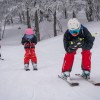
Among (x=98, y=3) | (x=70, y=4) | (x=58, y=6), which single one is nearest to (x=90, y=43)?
(x=58, y=6)

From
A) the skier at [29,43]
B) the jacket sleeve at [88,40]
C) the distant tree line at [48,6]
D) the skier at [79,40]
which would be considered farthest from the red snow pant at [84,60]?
the distant tree line at [48,6]

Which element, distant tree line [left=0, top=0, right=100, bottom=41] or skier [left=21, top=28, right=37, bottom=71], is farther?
distant tree line [left=0, top=0, right=100, bottom=41]

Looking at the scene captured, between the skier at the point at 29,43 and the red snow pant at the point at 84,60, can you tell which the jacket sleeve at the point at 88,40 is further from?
the skier at the point at 29,43

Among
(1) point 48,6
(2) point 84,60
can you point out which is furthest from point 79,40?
(1) point 48,6

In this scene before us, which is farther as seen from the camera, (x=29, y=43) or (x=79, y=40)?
(x=29, y=43)

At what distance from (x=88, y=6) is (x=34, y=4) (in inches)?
279

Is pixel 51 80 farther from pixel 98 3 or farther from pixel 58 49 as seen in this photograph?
pixel 98 3

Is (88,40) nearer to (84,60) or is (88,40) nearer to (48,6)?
(84,60)

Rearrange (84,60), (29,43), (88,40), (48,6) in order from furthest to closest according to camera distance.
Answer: (48,6) < (29,43) < (84,60) < (88,40)

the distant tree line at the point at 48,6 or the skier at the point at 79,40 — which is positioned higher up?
the skier at the point at 79,40

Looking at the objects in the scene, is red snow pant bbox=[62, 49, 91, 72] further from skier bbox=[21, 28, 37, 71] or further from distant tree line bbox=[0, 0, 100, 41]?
distant tree line bbox=[0, 0, 100, 41]

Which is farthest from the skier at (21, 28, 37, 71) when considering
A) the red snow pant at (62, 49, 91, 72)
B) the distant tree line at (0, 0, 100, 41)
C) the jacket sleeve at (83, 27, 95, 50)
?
the distant tree line at (0, 0, 100, 41)

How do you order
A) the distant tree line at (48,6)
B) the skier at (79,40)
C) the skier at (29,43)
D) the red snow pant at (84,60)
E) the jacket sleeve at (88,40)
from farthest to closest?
1. the distant tree line at (48,6)
2. the skier at (29,43)
3. the red snow pant at (84,60)
4. the jacket sleeve at (88,40)
5. the skier at (79,40)

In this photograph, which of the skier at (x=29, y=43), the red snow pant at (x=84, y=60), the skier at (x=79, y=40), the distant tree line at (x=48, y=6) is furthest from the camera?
the distant tree line at (x=48, y=6)
